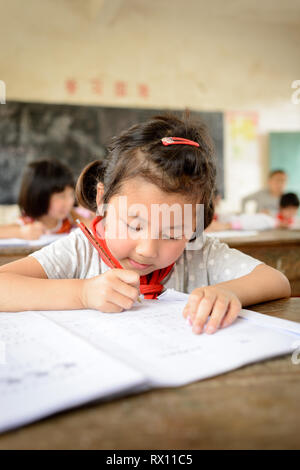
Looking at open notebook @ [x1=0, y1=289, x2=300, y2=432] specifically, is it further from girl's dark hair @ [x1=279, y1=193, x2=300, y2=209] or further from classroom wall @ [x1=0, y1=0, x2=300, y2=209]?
classroom wall @ [x1=0, y1=0, x2=300, y2=209]

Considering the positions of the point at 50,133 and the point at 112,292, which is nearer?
the point at 112,292

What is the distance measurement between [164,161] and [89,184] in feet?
0.84

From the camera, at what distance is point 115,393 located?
1.03ft

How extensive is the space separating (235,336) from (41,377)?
0.23 meters

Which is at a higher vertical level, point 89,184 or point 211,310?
point 89,184

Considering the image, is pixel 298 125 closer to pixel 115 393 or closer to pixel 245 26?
pixel 245 26

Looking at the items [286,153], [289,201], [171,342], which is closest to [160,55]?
[286,153]

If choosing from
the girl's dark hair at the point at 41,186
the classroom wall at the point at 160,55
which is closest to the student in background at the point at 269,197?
the classroom wall at the point at 160,55

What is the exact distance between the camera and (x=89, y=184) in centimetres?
94

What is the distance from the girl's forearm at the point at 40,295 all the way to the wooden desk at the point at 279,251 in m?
0.92

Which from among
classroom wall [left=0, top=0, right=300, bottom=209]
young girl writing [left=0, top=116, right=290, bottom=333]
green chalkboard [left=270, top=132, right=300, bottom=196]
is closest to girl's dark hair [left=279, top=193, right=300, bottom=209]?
classroom wall [left=0, top=0, right=300, bottom=209]

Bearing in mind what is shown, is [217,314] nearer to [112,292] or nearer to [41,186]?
[112,292]

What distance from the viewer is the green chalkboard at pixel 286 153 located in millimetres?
4746

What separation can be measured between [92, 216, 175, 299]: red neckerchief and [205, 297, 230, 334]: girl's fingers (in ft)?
0.74
